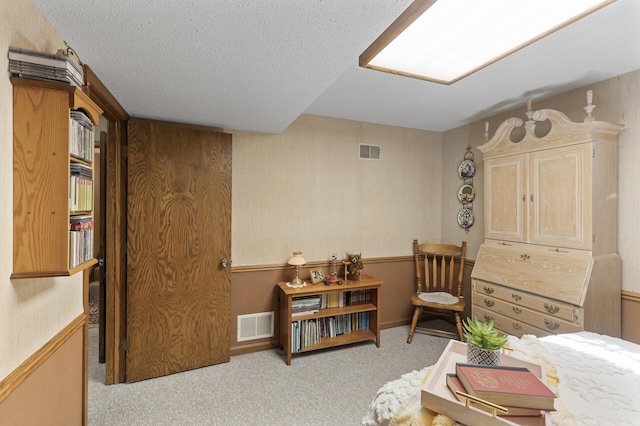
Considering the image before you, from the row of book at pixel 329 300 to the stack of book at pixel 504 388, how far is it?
190cm

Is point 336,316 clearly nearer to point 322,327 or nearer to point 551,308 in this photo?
point 322,327

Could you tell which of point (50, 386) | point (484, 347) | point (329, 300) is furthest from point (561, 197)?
point (50, 386)

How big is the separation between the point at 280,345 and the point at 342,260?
1091 mm

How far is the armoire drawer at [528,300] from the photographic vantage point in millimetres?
2062

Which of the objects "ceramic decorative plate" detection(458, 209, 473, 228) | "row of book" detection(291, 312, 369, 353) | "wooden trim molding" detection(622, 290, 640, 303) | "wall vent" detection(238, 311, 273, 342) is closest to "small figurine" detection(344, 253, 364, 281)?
"row of book" detection(291, 312, 369, 353)

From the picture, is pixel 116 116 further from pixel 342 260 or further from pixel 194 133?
pixel 342 260

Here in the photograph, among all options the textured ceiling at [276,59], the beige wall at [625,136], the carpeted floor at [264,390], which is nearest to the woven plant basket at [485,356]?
the carpeted floor at [264,390]

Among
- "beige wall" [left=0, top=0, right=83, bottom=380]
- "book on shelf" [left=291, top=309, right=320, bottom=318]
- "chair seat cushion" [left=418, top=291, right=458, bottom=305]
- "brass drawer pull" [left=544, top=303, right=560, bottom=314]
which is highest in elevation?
"beige wall" [left=0, top=0, right=83, bottom=380]

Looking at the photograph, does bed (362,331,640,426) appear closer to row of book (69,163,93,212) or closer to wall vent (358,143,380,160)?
row of book (69,163,93,212)

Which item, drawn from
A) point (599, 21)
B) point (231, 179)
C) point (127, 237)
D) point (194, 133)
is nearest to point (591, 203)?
point (599, 21)

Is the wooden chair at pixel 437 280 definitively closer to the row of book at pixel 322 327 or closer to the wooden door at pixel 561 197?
the row of book at pixel 322 327

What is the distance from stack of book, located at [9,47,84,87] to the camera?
0.99 metres

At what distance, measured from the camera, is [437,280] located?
3604mm

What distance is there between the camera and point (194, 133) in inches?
99.4
